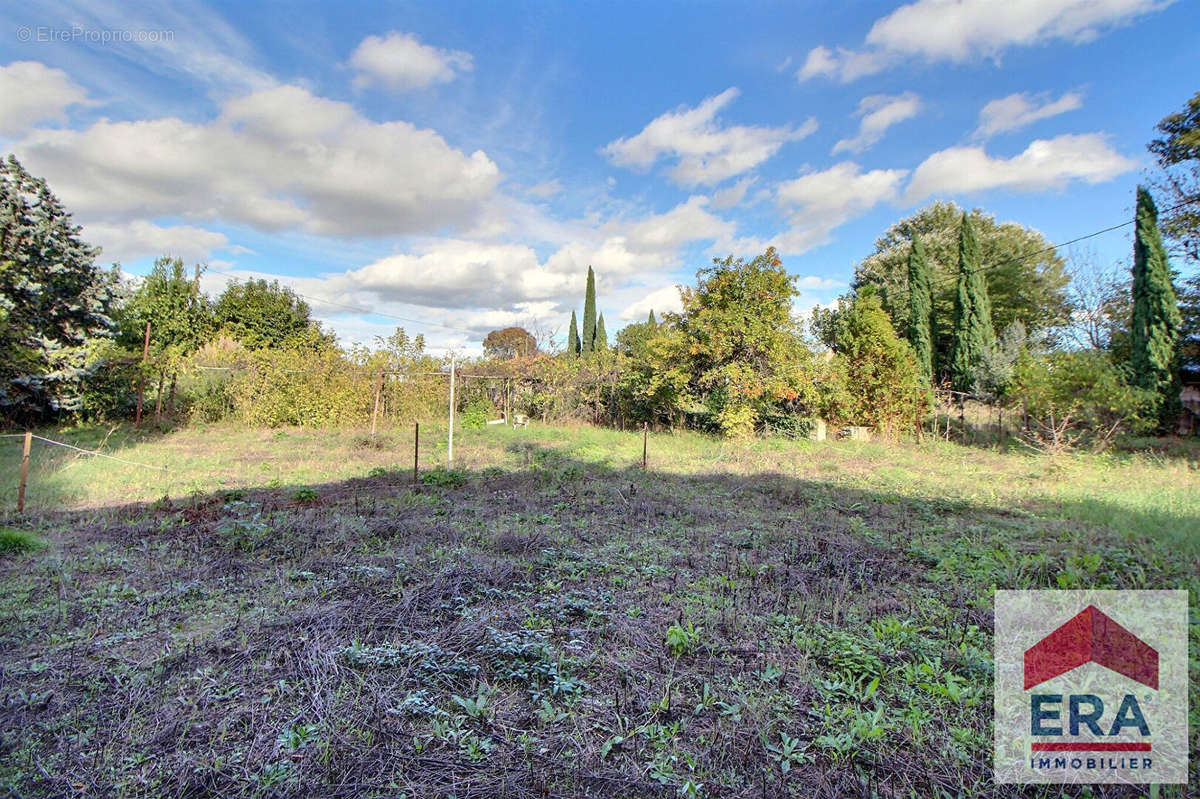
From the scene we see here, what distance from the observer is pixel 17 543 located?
3846 millimetres

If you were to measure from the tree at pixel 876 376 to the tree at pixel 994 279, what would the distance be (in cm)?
574

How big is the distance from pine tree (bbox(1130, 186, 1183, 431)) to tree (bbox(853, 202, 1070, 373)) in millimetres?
4671

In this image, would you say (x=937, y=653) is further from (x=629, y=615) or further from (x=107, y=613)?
(x=107, y=613)

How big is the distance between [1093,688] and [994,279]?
2052 centimetres

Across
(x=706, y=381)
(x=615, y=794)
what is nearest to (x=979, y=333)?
(x=706, y=381)

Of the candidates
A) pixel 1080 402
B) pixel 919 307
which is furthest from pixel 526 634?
pixel 919 307

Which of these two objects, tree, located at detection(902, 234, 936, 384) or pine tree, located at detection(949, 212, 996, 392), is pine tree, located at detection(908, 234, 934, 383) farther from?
pine tree, located at detection(949, 212, 996, 392)

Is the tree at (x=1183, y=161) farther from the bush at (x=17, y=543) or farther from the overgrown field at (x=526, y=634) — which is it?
the bush at (x=17, y=543)

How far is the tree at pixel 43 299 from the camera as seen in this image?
9.84 meters

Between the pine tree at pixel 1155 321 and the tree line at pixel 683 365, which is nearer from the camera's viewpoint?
the tree line at pixel 683 365

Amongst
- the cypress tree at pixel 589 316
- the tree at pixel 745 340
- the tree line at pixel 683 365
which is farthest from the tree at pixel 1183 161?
the cypress tree at pixel 589 316

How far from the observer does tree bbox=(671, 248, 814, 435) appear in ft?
34.9

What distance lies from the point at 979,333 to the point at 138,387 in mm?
21053

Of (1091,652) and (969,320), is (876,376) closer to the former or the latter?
(969,320)
